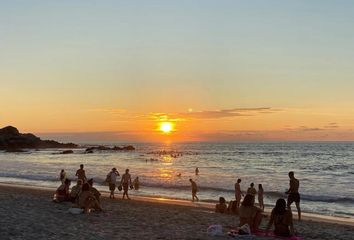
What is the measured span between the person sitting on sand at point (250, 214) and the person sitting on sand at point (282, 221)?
26.0 inches

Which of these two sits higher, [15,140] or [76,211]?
[15,140]

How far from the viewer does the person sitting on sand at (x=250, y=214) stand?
13.1 meters

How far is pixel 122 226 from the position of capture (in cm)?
1404

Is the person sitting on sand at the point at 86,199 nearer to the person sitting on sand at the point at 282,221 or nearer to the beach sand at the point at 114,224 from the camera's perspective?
the beach sand at the point at 114,224

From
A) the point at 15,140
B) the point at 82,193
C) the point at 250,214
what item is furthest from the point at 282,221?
the point at 15,140

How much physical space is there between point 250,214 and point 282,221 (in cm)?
100

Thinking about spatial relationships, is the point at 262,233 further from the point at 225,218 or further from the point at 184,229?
the point at 225,218

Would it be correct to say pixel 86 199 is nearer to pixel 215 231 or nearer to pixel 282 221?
pixel 215 231

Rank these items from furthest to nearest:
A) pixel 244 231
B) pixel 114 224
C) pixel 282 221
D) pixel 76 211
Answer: pixel 76 211 → pixel 114 224 → pixel 244 231 → pixel 282 221

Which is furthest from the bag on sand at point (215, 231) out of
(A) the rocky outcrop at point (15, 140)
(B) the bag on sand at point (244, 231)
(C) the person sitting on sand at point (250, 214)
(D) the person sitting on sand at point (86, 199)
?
(A) the rocky outcrop at point (15, 140)

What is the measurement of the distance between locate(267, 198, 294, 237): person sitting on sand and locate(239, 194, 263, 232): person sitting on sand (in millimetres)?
660

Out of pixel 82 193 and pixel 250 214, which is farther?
pixel 82 193

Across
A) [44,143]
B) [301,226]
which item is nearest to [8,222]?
[301,226]

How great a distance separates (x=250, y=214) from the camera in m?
13.2
